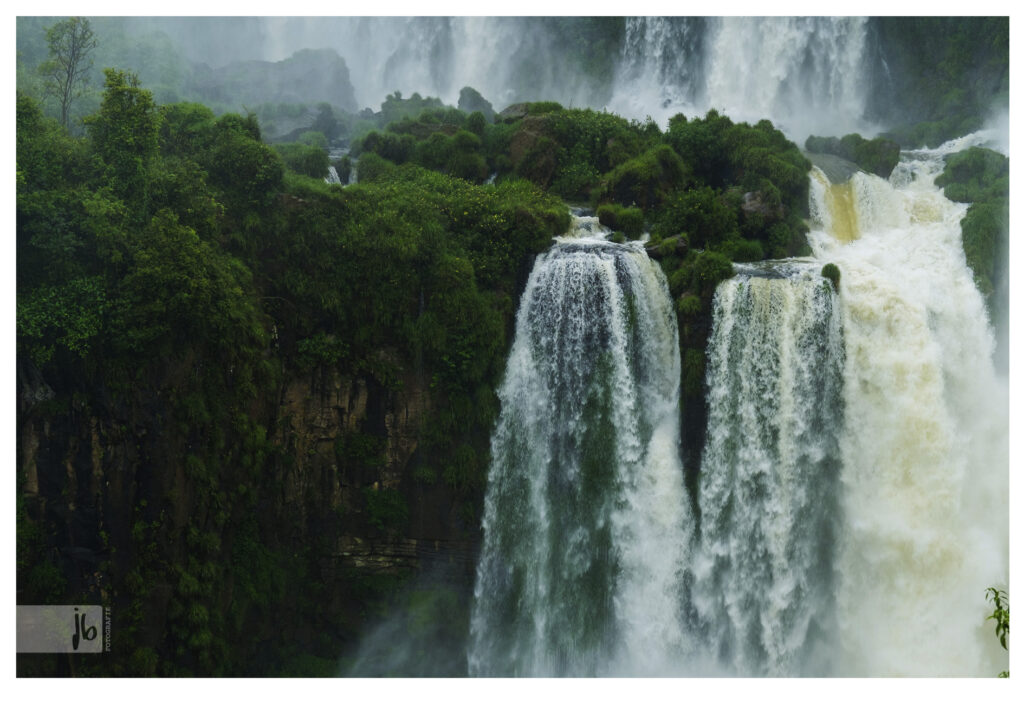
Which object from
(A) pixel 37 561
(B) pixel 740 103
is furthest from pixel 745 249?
(A) pixel 37 561

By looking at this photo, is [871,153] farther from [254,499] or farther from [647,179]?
[254,499]

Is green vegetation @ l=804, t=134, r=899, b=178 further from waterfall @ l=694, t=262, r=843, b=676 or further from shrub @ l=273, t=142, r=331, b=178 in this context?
shrub @ l=273, t=142, r=331, b=178


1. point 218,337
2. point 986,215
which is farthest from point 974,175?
point 218,337

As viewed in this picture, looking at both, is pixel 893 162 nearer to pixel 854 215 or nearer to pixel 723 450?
pixel 854 215

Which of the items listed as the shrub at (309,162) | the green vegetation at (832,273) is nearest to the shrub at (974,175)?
the green vegetation at (832,273)

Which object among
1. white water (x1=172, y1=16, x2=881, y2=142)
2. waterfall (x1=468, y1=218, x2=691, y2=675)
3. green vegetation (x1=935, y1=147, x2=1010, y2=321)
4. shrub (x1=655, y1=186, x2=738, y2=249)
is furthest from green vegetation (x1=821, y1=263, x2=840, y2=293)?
white water (x1=172, y1=16, x2=881, y2=142)

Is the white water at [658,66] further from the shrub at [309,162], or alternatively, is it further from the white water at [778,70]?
the shrub at [309,162]
